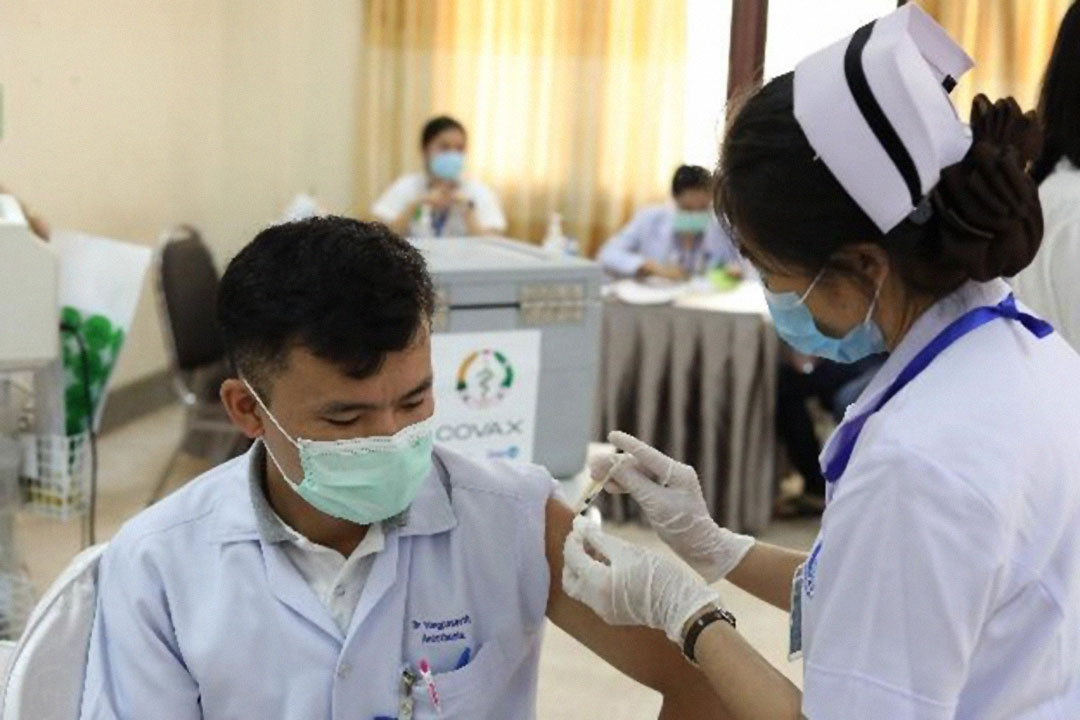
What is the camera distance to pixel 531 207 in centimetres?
568

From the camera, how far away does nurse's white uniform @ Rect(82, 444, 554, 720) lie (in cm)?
129

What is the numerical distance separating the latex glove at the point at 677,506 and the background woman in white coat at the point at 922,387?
1.29 feet

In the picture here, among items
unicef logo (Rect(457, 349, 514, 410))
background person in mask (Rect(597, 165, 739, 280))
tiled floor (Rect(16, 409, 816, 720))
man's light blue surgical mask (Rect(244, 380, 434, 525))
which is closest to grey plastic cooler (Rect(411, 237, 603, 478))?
unicef logo (Rect(457, 349, 514, 410))

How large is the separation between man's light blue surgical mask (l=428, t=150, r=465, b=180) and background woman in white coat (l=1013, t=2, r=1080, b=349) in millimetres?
3194

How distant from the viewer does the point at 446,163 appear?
488 cm

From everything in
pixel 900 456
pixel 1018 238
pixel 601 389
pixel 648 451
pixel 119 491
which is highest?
pixel 1018 238

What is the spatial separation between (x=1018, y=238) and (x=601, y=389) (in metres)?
→ 3.08

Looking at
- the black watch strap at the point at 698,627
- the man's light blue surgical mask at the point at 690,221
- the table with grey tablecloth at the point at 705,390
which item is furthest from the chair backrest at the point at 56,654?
the man's light blue surgical mask at the point at 690,221

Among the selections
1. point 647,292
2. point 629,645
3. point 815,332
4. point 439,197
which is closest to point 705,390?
point 647,292

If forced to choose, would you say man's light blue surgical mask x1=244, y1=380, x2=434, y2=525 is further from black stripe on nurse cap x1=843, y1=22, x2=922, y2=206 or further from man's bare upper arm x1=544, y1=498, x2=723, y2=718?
black stripe on nurse cap x1=843, y1=22, x2=922, y2=206

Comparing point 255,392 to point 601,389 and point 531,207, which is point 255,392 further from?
point 531,207

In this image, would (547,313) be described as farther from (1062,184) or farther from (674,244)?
(674,244)

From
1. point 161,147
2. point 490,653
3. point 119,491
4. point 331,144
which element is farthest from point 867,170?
point 331,144

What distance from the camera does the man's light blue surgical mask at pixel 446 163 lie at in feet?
16.0
